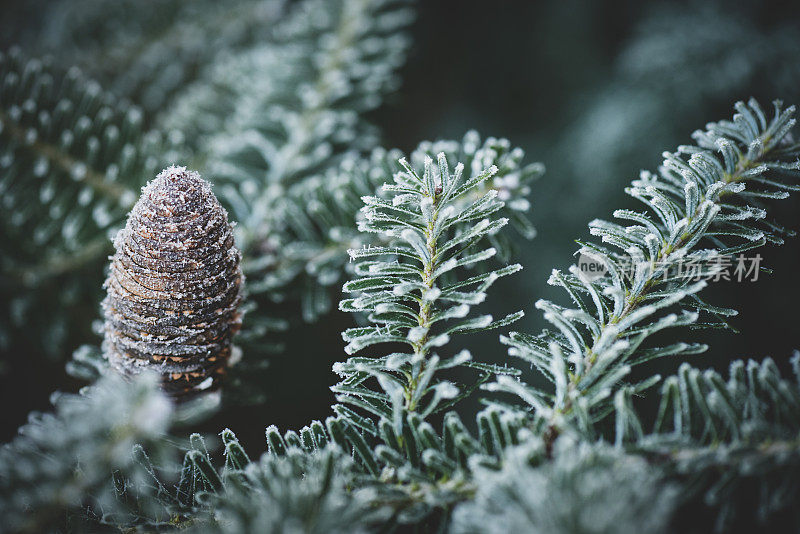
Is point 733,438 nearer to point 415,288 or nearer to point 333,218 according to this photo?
point 415,288

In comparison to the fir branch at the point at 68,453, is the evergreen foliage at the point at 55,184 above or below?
above

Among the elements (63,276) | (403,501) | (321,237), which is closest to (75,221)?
(63,276)

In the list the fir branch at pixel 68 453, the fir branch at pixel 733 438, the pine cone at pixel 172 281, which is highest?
the pine cone at pixel 172 281

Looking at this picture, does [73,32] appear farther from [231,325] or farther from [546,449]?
[546,449]

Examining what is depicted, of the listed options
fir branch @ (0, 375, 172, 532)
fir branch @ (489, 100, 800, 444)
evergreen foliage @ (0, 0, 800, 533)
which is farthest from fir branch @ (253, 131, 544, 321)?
fir branch @ (0, 375, 172, 532)

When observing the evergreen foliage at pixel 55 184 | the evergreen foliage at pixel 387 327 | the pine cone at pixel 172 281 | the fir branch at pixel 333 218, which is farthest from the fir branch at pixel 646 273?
the evergreen foliage at pixel 55 184

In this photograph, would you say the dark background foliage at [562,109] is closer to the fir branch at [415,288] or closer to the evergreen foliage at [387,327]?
the evergreen foliage at [387,327]

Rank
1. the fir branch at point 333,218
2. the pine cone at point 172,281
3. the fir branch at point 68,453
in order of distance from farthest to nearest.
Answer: the fir branch at point 333,218
the pine cone at point 172,281
the fir branch at point 68,453
